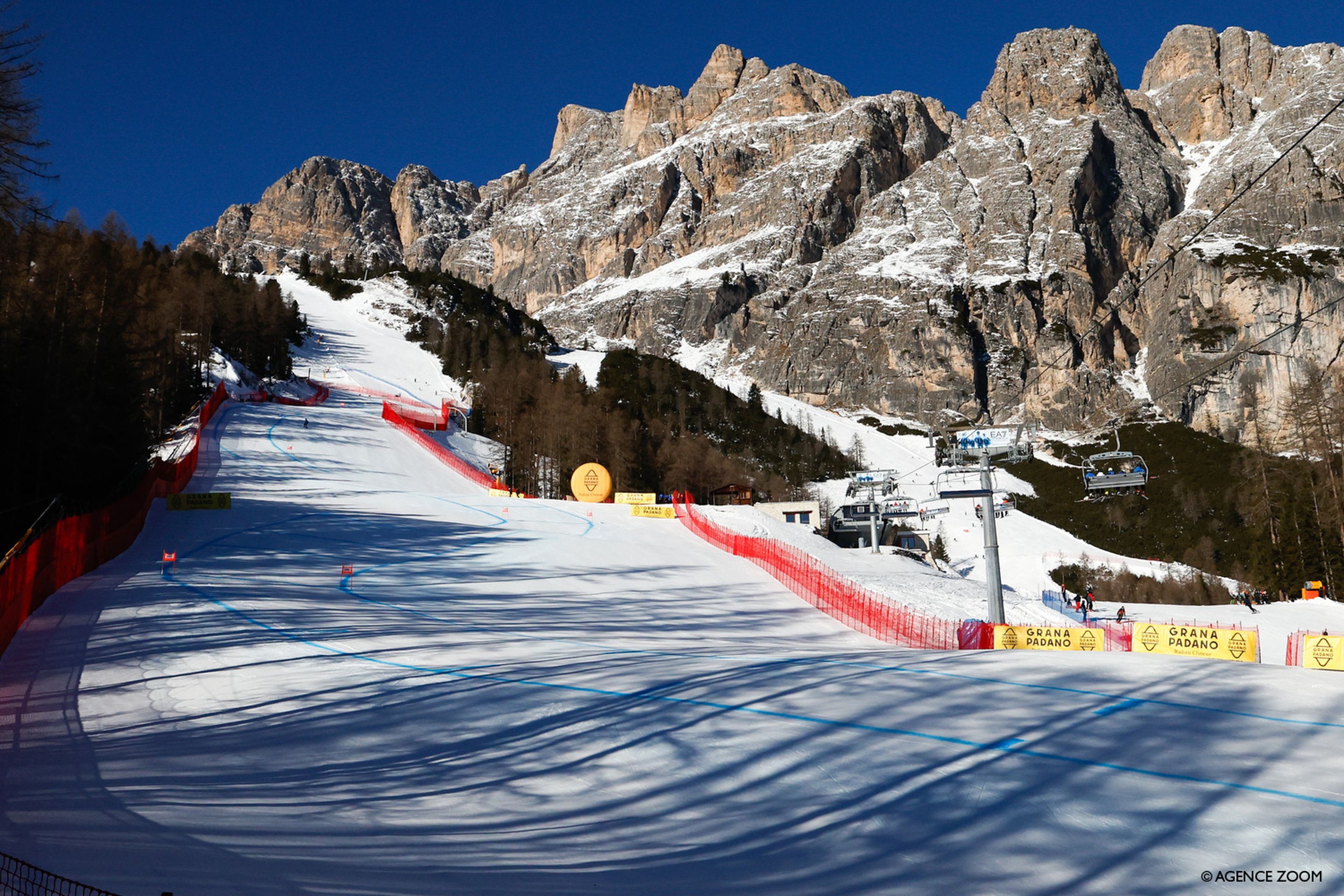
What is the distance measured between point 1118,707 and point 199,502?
28.1 m

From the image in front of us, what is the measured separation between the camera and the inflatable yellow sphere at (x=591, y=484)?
3991 cm

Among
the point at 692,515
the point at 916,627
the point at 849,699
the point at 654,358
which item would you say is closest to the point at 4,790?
the point at 849,699

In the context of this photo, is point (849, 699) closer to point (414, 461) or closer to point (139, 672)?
point (139, 672)

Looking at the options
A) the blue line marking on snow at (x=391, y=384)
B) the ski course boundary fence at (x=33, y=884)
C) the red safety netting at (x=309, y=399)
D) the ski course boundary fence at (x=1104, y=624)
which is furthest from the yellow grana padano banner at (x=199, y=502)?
the blue line marking on snow at (x=391, y=384)

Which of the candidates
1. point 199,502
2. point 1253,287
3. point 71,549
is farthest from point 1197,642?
point 1253,287

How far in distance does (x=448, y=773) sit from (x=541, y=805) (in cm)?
128

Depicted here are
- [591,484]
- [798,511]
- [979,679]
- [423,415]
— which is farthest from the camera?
[423,415]

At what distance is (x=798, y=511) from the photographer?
185 feet

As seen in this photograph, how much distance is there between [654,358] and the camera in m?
145

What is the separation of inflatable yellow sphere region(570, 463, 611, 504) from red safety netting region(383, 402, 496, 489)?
410 cm

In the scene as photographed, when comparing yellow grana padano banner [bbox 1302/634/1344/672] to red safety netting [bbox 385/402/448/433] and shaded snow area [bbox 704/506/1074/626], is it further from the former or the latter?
red safety netting [bbox 385/402/448/433]

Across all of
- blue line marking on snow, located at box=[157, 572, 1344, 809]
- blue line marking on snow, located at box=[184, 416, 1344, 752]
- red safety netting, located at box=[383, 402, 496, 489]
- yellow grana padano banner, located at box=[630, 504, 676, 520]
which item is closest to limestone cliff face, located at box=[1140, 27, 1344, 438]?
yellow grana padano banner, located at box=[630, 504, 676, 520]

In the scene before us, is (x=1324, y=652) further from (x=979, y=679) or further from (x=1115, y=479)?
(x=979, y=679)

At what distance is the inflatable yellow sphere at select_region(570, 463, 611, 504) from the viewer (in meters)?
39.9
